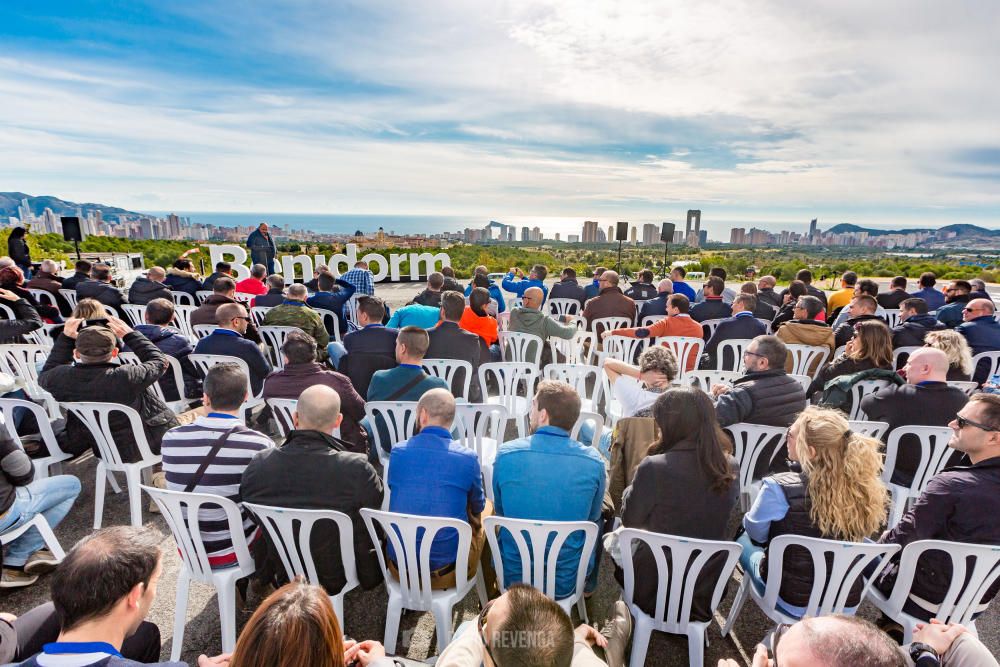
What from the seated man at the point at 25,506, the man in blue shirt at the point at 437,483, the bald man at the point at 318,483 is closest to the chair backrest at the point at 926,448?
the man in blue shirt at the point at 437,483

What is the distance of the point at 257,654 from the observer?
1.10m

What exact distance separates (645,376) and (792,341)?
2766 millimetres

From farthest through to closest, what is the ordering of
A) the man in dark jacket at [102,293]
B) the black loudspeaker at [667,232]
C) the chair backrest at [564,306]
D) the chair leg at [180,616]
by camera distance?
the black loudspeaker at [667,232], the chair backrest at [564,306], the man in dark jacket at [102,293], the chair leg at [180,616]

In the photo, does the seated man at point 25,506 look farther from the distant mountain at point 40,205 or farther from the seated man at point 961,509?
the distant mountain at point 40,205

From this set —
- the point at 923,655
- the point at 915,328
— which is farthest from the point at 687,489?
the point at 915,328

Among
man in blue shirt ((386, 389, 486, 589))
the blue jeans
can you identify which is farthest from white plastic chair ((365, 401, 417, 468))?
the blue jeans

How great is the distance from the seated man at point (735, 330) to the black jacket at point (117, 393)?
15.9 feet

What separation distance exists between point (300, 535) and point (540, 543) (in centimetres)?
101

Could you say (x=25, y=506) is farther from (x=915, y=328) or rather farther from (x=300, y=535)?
(x=915, y=328)

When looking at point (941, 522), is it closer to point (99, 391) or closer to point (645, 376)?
point (645, 376)

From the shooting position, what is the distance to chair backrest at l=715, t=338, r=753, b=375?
4828 millimetres

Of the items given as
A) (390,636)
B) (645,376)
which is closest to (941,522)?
(645,376)

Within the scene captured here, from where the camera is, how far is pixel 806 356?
471 cm

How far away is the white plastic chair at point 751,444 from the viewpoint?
288 centimetres
